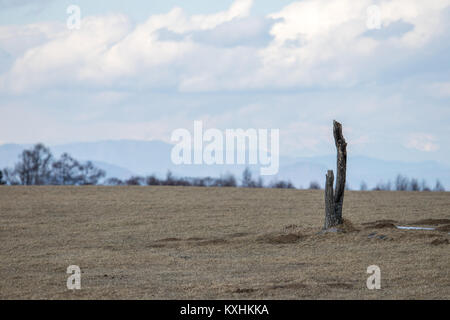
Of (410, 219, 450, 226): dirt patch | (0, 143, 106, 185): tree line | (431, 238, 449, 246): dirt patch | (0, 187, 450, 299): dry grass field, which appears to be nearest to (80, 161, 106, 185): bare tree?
(0, 143, 106, 185): tree line

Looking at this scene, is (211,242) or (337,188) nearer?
(211,242)

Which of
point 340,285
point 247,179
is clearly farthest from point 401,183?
point 340,285

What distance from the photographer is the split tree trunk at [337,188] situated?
2005 cm

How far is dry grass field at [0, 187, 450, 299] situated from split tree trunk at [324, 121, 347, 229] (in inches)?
20.7

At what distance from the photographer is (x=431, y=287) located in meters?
12.7

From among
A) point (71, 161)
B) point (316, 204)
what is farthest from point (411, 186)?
point (71, 161)

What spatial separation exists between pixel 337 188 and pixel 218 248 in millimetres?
4177

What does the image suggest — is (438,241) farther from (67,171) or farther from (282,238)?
(67,171)

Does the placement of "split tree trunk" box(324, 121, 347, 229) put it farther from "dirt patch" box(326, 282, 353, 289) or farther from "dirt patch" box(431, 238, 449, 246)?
"dirt patch" box(326, 282, 353, 289)

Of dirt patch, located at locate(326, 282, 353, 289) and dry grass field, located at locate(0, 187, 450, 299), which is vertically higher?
dry grass field, located at locate(0, 187, 450, 299)

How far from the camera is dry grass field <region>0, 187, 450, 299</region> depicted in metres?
12.9

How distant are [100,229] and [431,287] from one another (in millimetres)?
14266

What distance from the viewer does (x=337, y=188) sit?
800 inches
